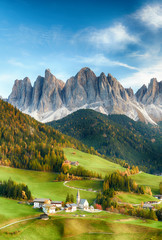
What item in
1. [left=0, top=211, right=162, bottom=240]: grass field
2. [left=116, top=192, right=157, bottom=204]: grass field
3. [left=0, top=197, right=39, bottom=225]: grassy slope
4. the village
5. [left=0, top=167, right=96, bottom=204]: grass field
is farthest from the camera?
[left=0, top=167, right=96, bottom=204]: grass field

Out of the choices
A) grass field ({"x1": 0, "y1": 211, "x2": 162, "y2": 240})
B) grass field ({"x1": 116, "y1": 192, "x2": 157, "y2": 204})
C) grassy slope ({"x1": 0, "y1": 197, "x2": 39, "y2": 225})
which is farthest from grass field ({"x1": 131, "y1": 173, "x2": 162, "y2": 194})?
grassy slope ({"x1": 0, "y1": 197, "x2": 39, "y2": 225})

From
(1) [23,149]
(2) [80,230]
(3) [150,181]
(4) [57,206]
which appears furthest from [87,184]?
A: (2) [80,230]

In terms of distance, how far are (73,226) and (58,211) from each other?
13196 millimetres

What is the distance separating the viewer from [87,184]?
4611 inches

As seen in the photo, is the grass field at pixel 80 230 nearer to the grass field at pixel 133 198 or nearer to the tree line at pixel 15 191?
the tree line at pixel 15 191

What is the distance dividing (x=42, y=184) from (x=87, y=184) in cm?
2088

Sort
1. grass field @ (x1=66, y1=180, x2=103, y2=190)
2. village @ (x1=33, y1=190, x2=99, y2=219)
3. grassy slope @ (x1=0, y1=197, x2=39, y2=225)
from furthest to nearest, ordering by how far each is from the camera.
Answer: grass field @ (x1=66, y1=180, x2=103, y2=190) < village @ (x1=33, y1=190, x2=99, y2=219) < grassy slope @ (x1=0, y1=197, x2=39, y2=225)

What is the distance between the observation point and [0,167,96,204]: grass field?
9694cm

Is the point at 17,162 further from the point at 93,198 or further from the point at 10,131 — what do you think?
the point at 93,198

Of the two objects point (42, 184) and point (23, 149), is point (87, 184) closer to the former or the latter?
point (42, 184)

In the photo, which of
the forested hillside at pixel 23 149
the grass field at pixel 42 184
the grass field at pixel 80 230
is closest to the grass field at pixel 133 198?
the grass field at pixel 42 184

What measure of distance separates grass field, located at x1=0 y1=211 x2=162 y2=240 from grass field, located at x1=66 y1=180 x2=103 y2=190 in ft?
178

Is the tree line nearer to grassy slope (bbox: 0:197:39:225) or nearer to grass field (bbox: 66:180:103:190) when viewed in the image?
grassy slope (bbox: 0:197:39:225)

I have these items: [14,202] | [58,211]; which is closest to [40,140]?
[14,202]
